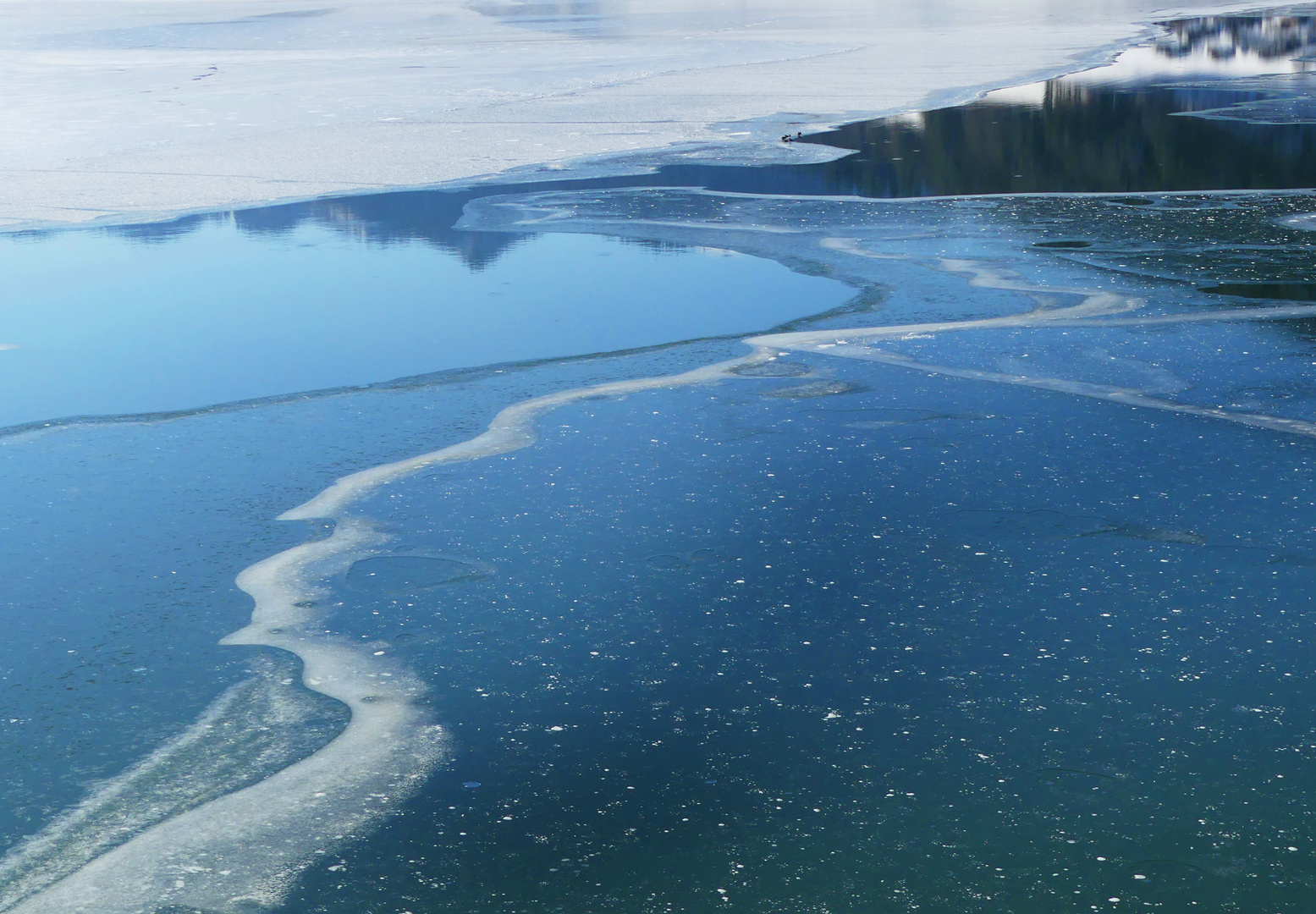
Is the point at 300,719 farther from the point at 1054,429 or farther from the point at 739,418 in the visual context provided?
the point at 1054,429

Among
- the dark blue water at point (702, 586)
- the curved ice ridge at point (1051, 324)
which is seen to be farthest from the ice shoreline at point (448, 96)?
the curved ice ridge at point (1051, 324)

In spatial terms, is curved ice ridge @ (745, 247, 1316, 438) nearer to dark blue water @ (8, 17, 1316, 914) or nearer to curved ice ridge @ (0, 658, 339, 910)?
dark blue water @ (8, 17, 1316, 914)

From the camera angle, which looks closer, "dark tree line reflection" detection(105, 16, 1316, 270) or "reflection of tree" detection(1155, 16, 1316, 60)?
"dark tree line reflection" detection(105, 16, 1316, 270)

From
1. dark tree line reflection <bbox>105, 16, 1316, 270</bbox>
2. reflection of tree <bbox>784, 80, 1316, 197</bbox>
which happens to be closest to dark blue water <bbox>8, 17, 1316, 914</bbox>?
dark tree line reflection <bbox>105, 16, 1316, 270</bbox>

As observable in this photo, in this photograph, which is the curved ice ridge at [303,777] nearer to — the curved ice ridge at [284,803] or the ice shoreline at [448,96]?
the curved ice ridge at [284,803]

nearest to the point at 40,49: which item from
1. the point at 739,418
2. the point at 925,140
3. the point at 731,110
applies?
the point at 731,110

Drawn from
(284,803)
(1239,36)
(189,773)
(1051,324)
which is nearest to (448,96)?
(1051,324)
